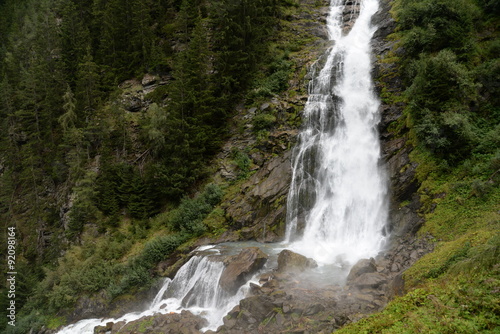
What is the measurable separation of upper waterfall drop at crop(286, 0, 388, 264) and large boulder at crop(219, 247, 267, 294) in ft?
10.7

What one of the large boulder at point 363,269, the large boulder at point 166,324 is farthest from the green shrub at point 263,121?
the large boulder at point 166,324

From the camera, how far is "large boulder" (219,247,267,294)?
13.8 meters

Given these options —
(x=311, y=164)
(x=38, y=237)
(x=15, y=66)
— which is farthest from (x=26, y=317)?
(x=15, y=66)

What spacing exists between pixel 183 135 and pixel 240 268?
11982mm

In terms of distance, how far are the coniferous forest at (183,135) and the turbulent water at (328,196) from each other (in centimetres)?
178

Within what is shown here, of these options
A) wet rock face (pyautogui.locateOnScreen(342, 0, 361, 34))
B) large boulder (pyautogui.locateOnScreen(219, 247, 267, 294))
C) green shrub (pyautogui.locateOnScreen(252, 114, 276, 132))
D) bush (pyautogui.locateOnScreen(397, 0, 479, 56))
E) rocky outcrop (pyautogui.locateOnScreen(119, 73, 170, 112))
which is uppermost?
wet rock face (pyautogui.locateOnScreen(342, 0, 361, 34))

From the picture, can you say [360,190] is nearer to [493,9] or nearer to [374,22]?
[493,9]

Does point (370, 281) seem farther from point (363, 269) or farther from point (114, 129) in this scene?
point (114, 129)

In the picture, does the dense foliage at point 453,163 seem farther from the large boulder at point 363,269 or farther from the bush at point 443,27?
the large boulder at point 363,269

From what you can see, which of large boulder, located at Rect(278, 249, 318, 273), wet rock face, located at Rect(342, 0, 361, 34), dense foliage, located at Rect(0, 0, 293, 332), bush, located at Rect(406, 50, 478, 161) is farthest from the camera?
wet rock face, located at Rect(342, 0, 361, 34)

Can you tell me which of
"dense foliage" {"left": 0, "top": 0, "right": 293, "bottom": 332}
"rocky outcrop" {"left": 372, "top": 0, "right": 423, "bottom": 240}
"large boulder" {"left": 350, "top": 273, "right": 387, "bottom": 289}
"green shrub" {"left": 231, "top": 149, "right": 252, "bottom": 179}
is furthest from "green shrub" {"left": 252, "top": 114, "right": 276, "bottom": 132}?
"large boulder" {"left": 350, "top": 273, "right": 387, "bottom": 289}

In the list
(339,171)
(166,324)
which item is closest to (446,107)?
(339,171)

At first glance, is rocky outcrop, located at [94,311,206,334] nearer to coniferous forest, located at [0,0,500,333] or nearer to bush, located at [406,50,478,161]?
coniferous forest, located at [0,0,500,333]

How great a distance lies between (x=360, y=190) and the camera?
17.6 metres
